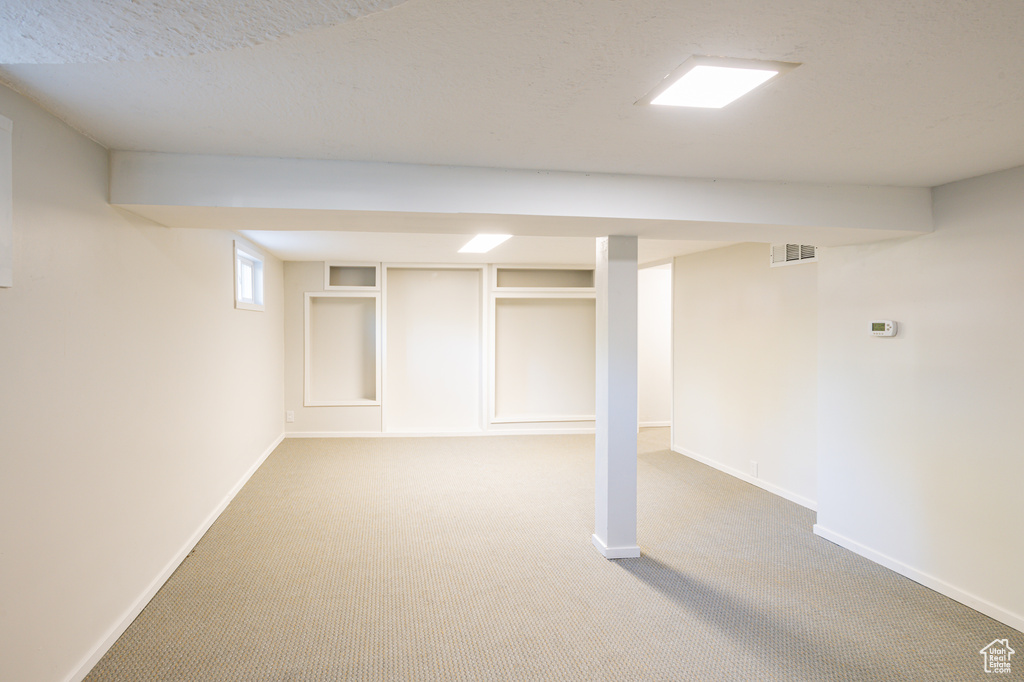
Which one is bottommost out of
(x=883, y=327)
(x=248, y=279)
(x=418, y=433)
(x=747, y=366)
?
(x=418, y=433)

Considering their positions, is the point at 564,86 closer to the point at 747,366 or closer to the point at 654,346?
the point at 747,366

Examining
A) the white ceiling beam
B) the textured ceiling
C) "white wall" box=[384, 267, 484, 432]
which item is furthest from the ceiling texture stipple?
"white wall" box=[384, 267, 484, 432]

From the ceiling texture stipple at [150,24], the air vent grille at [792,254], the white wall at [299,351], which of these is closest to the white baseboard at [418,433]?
the white wall at [299,351]

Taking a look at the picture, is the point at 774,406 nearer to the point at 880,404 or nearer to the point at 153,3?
the point at 880,404

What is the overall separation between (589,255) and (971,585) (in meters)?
4.34

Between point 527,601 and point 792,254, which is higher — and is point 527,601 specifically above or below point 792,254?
below

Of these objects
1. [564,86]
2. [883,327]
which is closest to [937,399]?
[883,327]

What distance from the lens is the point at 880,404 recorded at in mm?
3379

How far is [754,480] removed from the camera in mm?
5000

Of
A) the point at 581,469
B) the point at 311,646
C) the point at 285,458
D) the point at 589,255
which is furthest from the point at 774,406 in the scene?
the point at 285,458

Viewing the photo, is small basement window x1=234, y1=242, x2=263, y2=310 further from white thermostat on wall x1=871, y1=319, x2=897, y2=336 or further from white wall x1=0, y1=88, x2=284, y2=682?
white thermostat on wall x1=871, y1=319, x2=897, y2=336

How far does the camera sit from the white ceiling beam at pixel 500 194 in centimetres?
253

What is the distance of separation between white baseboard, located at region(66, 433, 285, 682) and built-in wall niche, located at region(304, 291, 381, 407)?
8.72 feet

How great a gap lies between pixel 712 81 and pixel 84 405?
2.53 m
